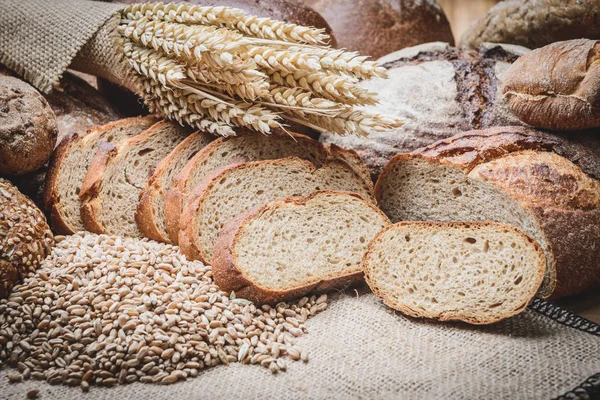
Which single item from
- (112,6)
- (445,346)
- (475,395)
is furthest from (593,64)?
(112,6)

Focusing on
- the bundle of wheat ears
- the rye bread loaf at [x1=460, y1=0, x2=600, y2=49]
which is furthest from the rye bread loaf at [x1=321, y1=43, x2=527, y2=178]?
the bundle of wheat ears

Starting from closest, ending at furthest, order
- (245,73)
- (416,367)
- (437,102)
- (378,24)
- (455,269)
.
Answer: (416,367)
(455,269)
(245,73)
(437,102)
(378,24)

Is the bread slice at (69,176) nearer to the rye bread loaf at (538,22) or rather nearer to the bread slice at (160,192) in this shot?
the bread slice at (160,192)

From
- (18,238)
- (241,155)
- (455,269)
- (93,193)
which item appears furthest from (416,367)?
(93,193)

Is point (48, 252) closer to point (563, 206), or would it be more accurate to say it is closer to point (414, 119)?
point (414, 119)

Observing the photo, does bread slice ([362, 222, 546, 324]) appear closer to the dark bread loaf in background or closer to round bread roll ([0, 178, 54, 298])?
round bread roll ([0, 178, 54, 298])

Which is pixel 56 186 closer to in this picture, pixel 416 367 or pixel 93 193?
pixel 93 193

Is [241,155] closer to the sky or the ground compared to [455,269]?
closer to the sky
